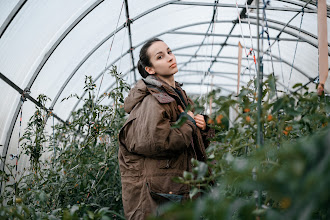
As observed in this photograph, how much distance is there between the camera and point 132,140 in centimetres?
142

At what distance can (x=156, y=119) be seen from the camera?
4.37ft

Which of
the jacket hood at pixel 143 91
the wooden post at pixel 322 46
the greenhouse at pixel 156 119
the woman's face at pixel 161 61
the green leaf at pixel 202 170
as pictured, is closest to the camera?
the greenhouse at pixel 156 119

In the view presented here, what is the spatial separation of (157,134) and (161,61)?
492mm

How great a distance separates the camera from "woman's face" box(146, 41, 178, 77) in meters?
1.62

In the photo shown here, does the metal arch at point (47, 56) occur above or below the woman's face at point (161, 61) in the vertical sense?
above

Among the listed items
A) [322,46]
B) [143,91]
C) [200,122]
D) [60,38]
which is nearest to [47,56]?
[60,38]

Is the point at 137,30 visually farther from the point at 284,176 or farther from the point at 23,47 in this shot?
the point at 284,176

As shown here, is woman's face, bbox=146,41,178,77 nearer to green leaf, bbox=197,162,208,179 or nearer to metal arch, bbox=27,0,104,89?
green leaf, bbox=197,162,208,179

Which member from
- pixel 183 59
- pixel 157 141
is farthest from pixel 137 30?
pixel 157 141

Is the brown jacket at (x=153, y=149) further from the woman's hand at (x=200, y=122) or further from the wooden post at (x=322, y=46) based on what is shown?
the wooden post at (x=322, y=46)

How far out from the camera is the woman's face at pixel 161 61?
5.30ft

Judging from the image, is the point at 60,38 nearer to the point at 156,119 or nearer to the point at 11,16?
the point at 11,16

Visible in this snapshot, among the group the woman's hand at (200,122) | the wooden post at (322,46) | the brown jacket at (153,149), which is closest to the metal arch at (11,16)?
the brown jacket at (153,149)

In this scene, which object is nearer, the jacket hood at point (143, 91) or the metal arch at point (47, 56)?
the jacket hood at point (143, 91)
